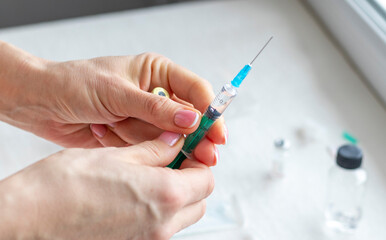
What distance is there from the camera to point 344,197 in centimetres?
104

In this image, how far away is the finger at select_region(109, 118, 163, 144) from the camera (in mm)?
951

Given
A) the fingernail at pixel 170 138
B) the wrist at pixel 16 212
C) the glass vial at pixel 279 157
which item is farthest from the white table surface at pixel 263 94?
the wrist at pixel 16 212

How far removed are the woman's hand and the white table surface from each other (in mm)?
185

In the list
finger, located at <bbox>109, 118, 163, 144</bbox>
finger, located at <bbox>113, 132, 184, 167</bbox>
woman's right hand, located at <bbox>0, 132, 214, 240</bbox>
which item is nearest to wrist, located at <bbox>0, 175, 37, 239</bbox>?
woman's right hand, located at <bbox>0, 132, 214, 240</bbox>

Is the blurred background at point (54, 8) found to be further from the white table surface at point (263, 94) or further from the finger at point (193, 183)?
the finger at point (193, 183)

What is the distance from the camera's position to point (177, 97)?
0.96m

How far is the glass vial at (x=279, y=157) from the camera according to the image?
3.47 feet

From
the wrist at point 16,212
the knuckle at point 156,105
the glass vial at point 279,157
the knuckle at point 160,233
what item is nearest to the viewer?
the wrist at point 16,212

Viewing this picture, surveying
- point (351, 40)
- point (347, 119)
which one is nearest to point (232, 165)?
point (347, 119)

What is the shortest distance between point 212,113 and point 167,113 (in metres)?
0.07

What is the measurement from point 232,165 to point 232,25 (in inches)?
20.7

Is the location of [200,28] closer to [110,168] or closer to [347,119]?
[347,119]

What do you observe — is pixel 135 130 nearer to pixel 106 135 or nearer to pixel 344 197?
pixel 106 135

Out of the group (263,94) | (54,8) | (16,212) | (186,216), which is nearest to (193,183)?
(186,216)
